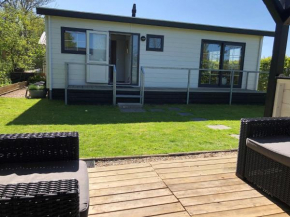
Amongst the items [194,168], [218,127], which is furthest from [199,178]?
[218,127]

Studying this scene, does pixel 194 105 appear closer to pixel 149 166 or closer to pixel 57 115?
pixel 57 115

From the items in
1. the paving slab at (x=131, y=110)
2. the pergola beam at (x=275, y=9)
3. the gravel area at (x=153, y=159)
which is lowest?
the gravel area at (x=153, y=159)

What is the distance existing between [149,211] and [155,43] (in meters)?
6.92

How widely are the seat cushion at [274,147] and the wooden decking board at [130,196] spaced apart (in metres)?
0.86

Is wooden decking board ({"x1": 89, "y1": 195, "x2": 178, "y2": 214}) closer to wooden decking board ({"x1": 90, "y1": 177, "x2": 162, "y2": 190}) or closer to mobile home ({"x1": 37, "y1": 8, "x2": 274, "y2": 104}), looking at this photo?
wooden decking board ({"x1": 90, "y1": 177, "x2": 162, "y2": 190})

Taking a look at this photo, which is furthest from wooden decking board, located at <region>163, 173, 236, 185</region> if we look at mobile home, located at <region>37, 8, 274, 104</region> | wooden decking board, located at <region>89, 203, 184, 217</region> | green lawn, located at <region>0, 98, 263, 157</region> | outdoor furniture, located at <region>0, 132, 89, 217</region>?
mobile home, located at <region>37, 8, 274, 104</region>

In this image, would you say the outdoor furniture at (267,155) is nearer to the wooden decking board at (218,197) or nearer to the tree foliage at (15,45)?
the wooden decking board at (218,197)

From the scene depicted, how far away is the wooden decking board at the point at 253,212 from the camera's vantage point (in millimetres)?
1715

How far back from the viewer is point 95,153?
2904 mm

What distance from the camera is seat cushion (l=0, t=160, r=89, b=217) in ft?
4.76

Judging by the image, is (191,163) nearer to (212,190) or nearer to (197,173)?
(197,173)

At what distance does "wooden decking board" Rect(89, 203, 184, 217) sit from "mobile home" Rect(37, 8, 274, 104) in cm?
494

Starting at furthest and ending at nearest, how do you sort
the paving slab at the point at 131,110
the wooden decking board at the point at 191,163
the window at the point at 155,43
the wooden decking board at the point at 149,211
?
the window at the point at 155,43
the paving slab at the point at 131,110
the wooden decking board at the point at 191,163
the wooden decking board at the point at 149,211

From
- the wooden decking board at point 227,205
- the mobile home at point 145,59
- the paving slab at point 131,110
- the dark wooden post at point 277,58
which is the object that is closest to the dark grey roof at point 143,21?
the mobile home at point 145,59
